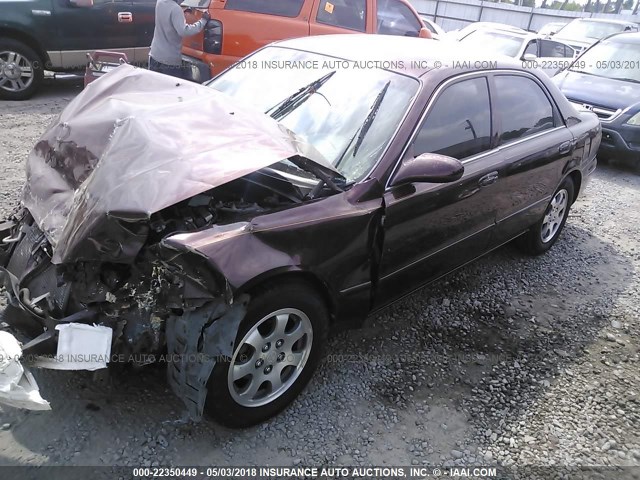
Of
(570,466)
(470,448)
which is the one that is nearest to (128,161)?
(470,448)

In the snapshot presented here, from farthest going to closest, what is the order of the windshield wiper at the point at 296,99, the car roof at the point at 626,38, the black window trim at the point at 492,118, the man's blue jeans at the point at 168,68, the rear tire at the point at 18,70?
1. the car roof at the point at 626,38
2. the rear tire at the point at 18,70
3. the man's blue jeans at the point at 168,68
4. the windshield wiper at the point at 296,99
5. the black window trim at the point at 492,118

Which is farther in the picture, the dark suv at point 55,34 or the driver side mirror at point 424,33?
the driver side mirror at point 424,33

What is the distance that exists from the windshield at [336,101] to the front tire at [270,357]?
0.74 metres

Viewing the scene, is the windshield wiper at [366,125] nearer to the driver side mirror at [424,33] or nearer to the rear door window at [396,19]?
the rear door window at [396,19]

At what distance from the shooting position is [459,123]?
10.2 ft

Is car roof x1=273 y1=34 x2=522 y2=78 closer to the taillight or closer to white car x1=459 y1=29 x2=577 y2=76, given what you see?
the taillight

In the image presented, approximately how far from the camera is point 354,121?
2.81m

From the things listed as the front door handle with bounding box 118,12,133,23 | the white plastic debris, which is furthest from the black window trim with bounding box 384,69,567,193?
the front door handle with bounding box 118,12,133,23

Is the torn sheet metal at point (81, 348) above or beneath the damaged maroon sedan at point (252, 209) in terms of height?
beneath

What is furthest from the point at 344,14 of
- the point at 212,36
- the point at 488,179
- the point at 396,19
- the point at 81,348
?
the point at 81,348

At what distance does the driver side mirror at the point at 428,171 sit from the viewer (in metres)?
2.60

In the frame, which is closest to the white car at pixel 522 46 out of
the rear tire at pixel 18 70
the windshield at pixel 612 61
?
the windshield at pixel 612 61

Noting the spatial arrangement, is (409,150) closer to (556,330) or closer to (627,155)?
(556,330)

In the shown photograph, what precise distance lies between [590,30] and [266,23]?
11.2 m
